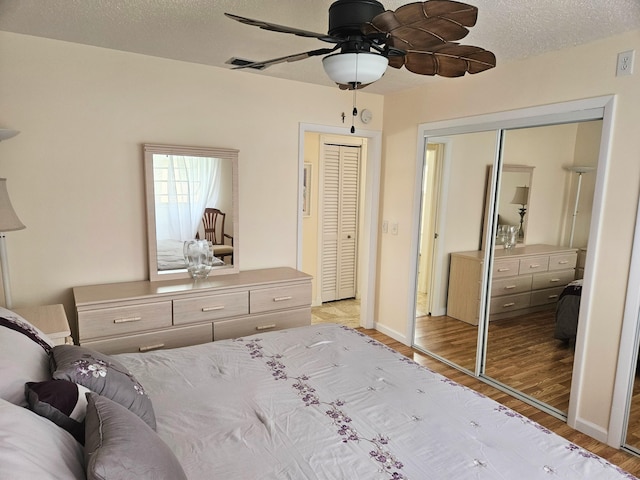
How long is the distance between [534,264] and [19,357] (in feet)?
10.6

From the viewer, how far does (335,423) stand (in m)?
1.57

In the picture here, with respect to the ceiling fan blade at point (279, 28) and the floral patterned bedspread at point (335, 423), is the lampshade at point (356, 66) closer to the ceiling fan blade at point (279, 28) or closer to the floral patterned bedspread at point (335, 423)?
the ceiling fan blade at point (279, 28)

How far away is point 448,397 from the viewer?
69.6 inches

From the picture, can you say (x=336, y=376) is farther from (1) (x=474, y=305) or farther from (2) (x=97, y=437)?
(1) (x=474, y=305)

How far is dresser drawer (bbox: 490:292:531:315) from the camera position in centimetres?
325

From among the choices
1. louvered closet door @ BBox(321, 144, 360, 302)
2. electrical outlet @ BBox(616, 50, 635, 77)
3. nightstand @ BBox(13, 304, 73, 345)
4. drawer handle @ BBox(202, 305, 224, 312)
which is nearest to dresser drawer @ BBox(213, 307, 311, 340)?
drawer handle @ BBox(202, 305, 224, 312)

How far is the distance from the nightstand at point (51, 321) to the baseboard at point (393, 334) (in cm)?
292

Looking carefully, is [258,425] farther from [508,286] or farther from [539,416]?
[508,286]

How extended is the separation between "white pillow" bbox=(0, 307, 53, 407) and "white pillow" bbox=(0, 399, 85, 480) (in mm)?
194

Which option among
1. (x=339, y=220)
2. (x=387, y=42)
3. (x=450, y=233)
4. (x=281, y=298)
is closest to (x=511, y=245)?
(x=450, y=233)

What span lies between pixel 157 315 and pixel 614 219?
3026 millimetres

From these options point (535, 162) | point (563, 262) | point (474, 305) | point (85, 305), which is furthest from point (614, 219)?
point (85, 305)

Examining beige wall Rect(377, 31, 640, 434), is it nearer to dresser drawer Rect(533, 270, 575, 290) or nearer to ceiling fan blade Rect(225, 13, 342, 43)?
dresser drawer Rect(533, 270, 575, 290)

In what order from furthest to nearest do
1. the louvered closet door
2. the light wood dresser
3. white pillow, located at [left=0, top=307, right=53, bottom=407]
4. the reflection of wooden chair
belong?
1. the louvered closet door
2. the reflection of wooden chair
3. the light wood dresser
4. white pillow, located at [left=0, top=307, right=53, bottom=407]
